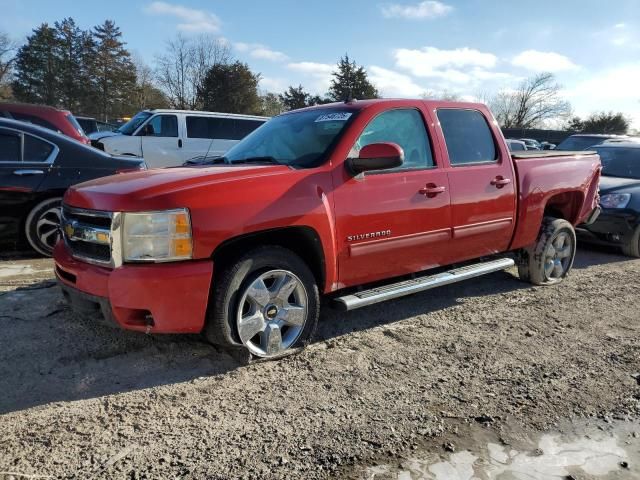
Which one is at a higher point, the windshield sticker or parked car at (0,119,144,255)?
the windshield sticker

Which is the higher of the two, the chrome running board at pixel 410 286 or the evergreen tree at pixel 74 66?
the evergreen tree at pixel 74 66

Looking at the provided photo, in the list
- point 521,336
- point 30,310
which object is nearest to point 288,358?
point 521,336

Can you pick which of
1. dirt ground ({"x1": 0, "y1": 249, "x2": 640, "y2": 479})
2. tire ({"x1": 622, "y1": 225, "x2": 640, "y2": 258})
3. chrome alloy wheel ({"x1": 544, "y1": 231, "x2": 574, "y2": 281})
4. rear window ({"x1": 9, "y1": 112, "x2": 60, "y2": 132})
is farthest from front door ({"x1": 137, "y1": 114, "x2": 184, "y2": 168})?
tire ({"x1": 622, "y1": 225, "x2": 640, "y2": 258})

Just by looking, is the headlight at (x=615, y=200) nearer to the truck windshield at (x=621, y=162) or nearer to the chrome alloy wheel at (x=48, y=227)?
the truck windshield at (x=621, y=162)

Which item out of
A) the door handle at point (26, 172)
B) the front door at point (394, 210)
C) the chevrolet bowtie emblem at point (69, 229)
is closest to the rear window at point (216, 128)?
the door handle at point (26, 172)

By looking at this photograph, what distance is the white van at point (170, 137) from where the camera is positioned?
39.6ft

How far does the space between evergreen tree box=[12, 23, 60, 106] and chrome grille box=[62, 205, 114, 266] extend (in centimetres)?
5000

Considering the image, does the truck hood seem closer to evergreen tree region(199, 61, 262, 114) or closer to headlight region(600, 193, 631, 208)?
headlight region(600, 193, 631, 208)

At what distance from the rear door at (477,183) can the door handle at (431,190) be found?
7.1 inches

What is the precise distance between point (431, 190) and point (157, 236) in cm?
226

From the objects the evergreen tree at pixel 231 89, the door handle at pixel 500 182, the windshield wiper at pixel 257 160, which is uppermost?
the evergreen tree at pixel 231 89

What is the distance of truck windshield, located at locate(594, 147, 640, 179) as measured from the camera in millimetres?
8327

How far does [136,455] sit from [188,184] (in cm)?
155

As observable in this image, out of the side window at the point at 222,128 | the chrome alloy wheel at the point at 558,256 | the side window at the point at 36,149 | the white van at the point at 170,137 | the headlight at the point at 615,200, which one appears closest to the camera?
the chrome alloy wheel at the point at 558,256
